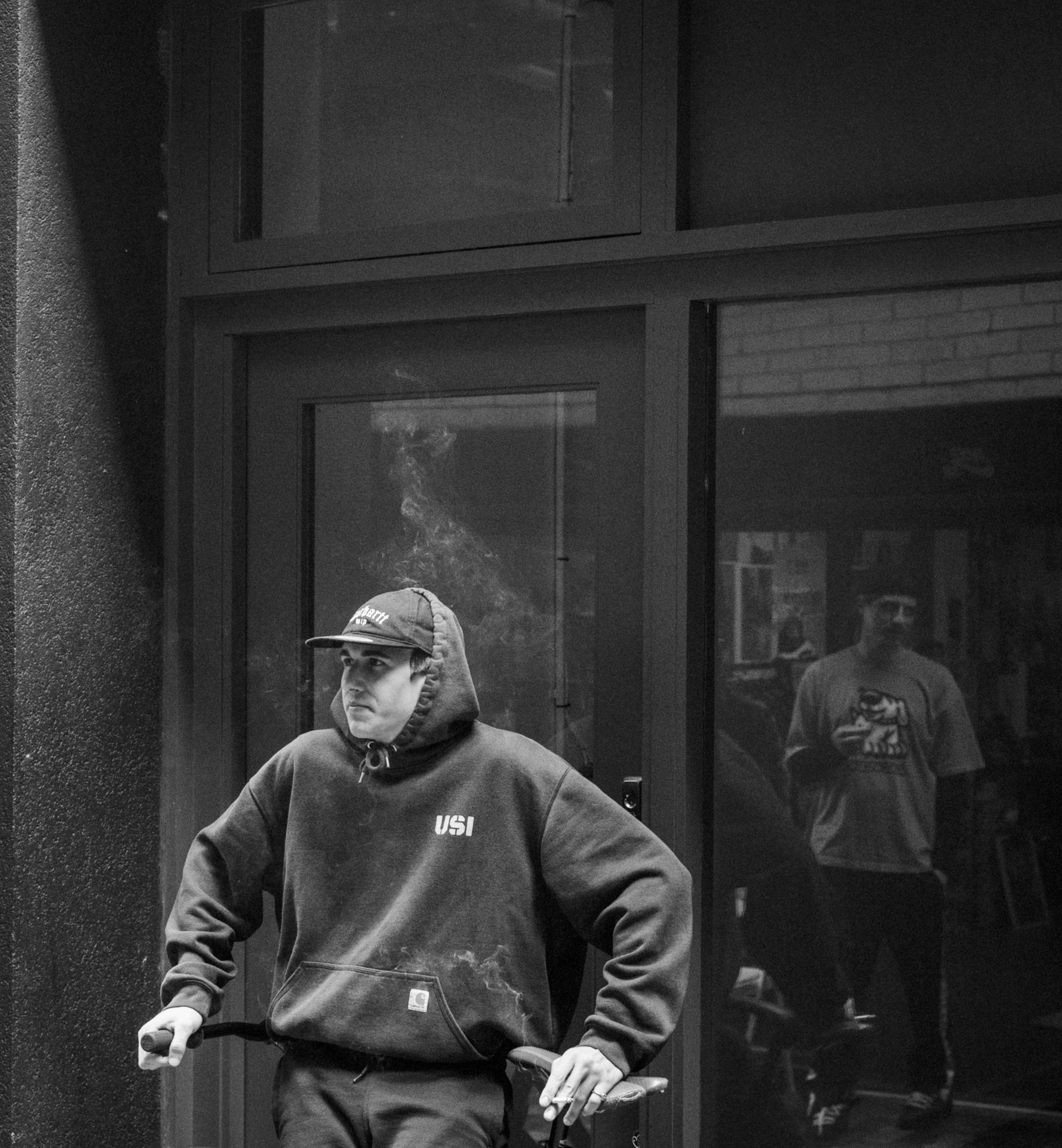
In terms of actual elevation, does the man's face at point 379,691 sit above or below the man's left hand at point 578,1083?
above

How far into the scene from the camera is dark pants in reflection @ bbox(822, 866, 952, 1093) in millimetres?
3559

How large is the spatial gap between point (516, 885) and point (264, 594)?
136cm

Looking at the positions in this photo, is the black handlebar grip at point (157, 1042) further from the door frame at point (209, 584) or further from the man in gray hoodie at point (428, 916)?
the door frame at point (209, 584)

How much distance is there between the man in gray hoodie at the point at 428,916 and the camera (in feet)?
10.3

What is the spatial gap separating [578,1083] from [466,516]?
1558 millimetres

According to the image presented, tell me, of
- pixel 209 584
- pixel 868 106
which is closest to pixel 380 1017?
pixel 209 584

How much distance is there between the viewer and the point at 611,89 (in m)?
3.87

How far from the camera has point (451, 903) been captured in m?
3.23

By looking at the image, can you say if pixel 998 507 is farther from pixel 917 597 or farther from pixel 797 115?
pixel 797 115

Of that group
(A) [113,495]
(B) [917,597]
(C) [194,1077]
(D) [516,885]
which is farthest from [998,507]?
(C) [194,1077]

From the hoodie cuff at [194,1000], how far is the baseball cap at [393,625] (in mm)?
690

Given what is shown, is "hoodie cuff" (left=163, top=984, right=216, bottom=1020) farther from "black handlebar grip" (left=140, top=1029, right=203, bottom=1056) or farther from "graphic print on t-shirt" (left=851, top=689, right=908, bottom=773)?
"graphic print on t-shirt" (left=851, top=689, right=908, bottom=773)

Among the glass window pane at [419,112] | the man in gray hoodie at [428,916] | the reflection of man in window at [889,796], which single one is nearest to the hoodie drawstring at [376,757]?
the man in gray hoodie at [428,916]

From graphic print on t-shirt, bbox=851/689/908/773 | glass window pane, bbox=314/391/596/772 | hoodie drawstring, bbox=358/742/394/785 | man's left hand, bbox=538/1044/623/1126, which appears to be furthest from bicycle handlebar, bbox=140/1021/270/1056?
graphic print on t-shirt, bbox=851/689/908/773
